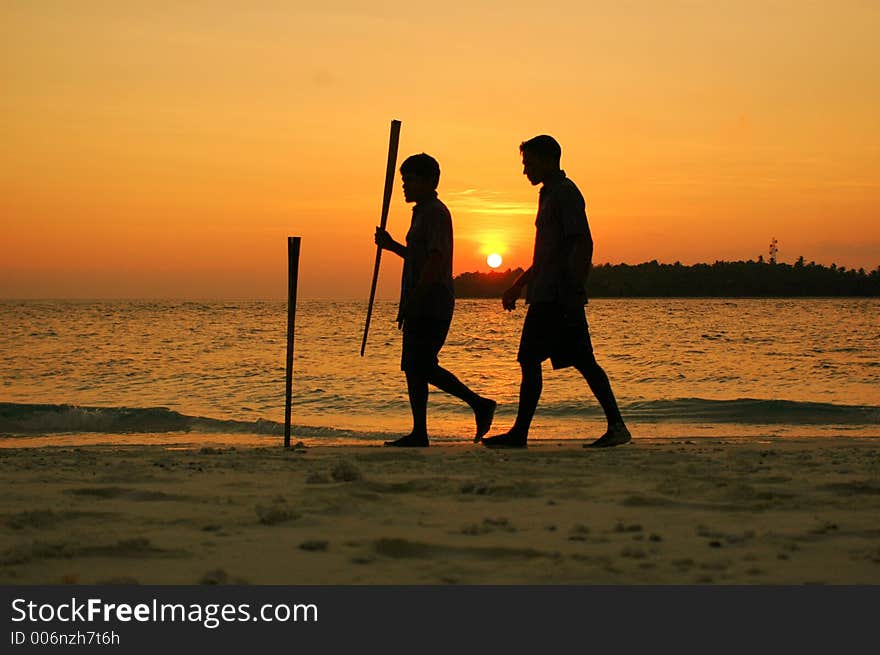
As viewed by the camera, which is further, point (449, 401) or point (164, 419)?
point (449, 401)

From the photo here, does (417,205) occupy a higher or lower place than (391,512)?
higher

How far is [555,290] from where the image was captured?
22.9 ft

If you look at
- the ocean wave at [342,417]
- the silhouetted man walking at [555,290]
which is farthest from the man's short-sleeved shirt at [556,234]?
the ocean wave at [342,417]

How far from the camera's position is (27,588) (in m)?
3.23

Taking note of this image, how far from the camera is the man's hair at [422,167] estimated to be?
738 centimetres

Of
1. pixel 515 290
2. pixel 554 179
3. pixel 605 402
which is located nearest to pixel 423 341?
pixel 515 290

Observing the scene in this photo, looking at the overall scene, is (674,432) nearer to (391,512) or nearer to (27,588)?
(391,512)

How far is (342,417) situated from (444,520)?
369 inches

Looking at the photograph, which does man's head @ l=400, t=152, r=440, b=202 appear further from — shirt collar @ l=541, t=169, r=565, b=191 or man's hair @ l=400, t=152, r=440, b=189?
shirt collar @ l=541, t=169, r=565, b=191

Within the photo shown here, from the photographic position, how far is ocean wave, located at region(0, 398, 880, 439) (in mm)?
11930

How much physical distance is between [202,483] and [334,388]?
455 inches

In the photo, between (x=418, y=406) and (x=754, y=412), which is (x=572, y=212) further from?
(x=754, y=412)

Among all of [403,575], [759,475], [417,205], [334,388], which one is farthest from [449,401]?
[403,575]

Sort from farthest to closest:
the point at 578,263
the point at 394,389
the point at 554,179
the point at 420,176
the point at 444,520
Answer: the point at 394,389, the point at 420,176, the point at 554,179, the point at 578,263, the point at 444,520
